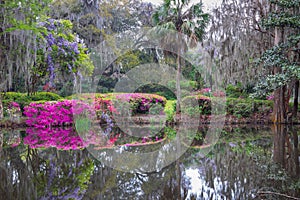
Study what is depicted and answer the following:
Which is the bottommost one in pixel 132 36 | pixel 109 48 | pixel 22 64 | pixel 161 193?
pixel 161 193

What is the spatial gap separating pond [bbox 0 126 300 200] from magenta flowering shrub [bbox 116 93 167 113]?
693 cm

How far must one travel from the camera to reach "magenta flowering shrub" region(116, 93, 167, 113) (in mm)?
12650

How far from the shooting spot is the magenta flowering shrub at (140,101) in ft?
41.5

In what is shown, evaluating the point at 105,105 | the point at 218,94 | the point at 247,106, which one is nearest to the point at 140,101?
the point at 105,105

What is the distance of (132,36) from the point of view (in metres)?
18.9

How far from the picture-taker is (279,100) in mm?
10727

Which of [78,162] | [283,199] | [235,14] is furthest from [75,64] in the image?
[283,199]

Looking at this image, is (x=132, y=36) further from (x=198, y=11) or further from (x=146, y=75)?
(x=198, y=11)

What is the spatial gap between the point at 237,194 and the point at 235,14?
930 centimetres

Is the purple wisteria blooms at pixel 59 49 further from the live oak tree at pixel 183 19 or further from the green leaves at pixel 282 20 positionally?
the green leaves at pixel 282 20

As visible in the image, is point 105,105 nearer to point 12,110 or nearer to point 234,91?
point 12,110

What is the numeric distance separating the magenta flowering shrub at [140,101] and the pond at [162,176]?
6929 millimetres

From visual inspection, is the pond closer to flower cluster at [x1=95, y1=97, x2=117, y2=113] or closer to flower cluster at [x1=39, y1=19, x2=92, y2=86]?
flower cluster at [x1=39, y1=19, x2=92, y2=86]

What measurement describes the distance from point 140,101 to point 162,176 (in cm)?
933
